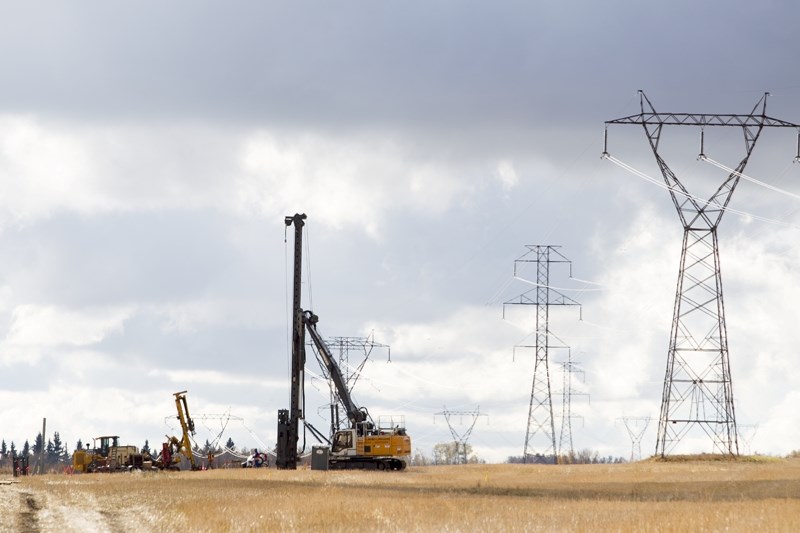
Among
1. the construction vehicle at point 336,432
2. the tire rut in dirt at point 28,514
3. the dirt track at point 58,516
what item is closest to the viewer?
the dirt track at point 58,516

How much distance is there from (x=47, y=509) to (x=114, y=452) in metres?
53.7

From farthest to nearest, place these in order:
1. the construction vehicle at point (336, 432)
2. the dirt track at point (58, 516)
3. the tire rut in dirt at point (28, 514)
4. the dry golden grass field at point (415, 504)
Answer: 1. the construction vehicle at point (336, 432)
2. the tire rut in dirt at point (28, 514)
3. the dirt track at point (58, 516)
4. the dry golden grass field at point (415, 504)

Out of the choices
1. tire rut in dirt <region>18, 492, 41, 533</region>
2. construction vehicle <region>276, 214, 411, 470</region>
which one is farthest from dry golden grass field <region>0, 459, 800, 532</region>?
construction vehicle <region>276, 214, 411, 470</region>

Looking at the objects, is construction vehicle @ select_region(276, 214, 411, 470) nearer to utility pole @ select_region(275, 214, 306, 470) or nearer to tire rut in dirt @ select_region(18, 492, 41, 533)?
utility pole @ select_region(275, 214, 306, 470)

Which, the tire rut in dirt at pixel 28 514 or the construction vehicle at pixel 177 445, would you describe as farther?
the construction vehicle at pixel 177 445

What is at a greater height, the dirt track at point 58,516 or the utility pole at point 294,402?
the utility pole at point 294,402

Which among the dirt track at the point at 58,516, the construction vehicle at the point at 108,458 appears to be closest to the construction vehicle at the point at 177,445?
the construction vehicle at the point at 108,458

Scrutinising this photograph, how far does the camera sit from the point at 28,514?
39906 mm

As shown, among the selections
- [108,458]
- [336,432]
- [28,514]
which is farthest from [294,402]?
[28,514]

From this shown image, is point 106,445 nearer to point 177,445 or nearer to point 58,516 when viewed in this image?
point 177,445

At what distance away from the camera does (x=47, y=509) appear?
139ft

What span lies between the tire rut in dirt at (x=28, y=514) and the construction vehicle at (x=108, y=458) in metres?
41.5

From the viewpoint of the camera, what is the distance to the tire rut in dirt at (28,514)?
34.3 metres

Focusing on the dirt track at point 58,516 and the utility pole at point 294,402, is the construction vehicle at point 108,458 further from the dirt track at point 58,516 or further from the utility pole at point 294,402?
the dirt track at point 58,516
